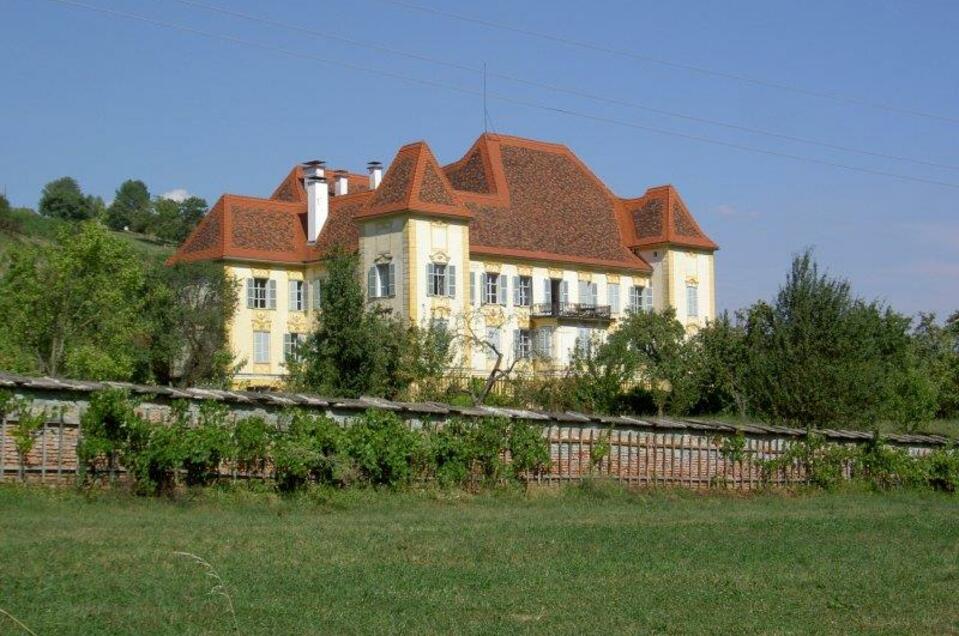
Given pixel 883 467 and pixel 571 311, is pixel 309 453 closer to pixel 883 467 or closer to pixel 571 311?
pixel 883 467

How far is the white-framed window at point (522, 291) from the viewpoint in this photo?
209ft

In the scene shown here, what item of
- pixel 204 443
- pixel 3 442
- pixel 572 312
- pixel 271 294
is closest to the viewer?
pixel 3 442

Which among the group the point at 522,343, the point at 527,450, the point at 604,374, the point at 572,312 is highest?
the point at 572,312

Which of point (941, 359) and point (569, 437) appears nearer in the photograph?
point (569, 437)

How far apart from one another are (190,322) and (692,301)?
2581cm

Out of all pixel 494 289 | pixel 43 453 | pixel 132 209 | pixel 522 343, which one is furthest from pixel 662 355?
pixel 132 209

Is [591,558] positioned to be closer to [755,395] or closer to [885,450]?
[885,450]

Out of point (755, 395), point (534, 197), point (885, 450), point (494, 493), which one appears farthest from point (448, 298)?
point (494, 493)

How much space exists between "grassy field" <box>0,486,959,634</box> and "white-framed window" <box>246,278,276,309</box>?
4271 centimetres

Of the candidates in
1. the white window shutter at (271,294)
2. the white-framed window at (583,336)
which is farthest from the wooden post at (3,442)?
the white window shutter at (271,294)

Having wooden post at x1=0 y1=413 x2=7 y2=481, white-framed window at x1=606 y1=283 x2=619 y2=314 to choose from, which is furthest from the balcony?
wooden post at x1=0 y1=413 x2=7 y2=481

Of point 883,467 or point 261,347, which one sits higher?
point 261,347

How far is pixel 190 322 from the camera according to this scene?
196ft

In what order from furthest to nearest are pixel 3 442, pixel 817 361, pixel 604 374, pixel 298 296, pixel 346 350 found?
pixel 298 296
pixel 604 374
pixel 346 350
pixel 817 361
pixel 3 442
